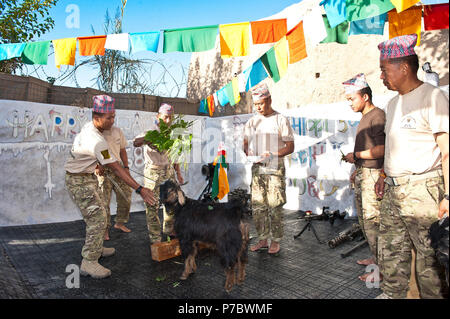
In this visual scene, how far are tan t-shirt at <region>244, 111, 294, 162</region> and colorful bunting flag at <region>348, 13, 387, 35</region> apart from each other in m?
2.34

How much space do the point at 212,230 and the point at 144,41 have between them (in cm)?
424

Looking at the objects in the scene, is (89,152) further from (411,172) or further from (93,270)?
(411,172)

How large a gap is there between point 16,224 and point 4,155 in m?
1.53

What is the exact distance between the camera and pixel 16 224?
5.86 metres

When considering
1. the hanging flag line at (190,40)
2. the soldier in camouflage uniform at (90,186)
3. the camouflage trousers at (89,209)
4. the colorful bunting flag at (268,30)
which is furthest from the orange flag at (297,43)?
the camouflage trousers at (89,209)

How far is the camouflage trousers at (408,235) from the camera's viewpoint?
2.19 m

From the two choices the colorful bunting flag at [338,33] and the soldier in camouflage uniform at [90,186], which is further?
the colorful bunting flag at [338,33]

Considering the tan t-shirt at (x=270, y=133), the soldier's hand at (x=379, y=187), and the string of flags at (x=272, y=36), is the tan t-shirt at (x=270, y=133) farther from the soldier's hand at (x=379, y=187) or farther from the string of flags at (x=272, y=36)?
the soldier's hand at (x=379, y=187)

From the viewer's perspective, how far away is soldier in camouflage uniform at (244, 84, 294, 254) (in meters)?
4.22

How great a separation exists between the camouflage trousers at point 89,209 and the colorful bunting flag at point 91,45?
3.40m

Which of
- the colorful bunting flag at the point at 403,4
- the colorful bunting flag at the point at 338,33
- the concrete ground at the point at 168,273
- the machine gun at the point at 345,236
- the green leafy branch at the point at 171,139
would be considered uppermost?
the colorful bunting flag at the point at 338,33

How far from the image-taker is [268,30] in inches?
203

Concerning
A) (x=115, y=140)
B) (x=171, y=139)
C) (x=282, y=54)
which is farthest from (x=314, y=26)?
(x=115, y=140)

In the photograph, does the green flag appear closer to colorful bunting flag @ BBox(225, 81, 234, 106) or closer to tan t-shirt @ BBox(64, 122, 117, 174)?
colorful bunting flag @ BBox(225, 81, 234, 106)
